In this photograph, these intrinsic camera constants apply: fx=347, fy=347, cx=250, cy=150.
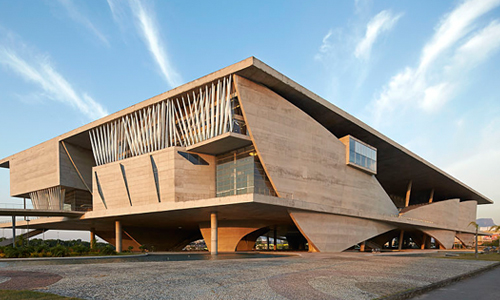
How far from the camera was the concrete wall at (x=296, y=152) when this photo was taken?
2809 centimetres

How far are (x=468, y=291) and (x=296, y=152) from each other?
67.0 ft

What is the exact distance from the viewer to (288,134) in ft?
97.9

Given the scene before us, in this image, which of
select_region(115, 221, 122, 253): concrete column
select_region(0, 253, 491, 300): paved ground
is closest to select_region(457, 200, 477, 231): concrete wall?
select_region(115, 221, 122, 253): concrete column

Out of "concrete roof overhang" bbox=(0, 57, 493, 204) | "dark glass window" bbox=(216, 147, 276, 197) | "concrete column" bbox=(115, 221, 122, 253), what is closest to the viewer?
"concrete roof overhang" bbox=(0, 57, 493, 204)

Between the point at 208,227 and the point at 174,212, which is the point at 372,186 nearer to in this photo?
the point at 208,227

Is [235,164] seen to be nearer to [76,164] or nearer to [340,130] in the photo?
[340,130]

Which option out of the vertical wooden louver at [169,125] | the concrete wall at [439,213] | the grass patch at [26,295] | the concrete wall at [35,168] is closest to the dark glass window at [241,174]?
the vertical wooden louver at [169,125]

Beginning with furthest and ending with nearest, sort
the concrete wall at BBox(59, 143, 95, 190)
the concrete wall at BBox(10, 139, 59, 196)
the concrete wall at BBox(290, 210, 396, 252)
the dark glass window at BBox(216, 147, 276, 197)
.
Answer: the concrete wall at BBox(10, 139, 59, 196) < the concrete wall at BBox(59, 143, 95, 190) < the concrete wall at BBox(290, 210, 396, 252) < the dark glass window at BBox(216, 147, 276, 197)

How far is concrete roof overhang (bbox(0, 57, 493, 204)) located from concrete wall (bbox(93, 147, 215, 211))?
216 inches

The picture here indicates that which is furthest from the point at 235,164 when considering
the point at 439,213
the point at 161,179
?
the point at 439,213

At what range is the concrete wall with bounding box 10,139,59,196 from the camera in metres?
43.5

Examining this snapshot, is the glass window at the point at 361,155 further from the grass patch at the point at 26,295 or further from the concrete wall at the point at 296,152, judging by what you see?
the grass patch at the point at 26,295

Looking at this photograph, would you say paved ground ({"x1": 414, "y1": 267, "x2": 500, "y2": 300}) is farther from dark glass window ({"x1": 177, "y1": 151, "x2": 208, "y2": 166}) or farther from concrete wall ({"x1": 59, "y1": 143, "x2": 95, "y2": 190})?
concrete wall ({"x1": 59, "y1": 143, "x2": 95, "y2": 190})

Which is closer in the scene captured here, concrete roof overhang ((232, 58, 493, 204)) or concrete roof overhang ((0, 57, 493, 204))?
concrete roof overhang ((0, 57, 493, 204))
